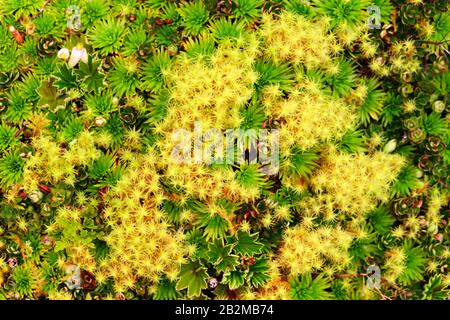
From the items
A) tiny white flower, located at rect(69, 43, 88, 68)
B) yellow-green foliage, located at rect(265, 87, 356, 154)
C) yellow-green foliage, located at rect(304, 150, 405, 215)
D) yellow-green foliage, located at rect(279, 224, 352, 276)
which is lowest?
yellow-green foliage, located at rect(279, 224, 352, 276)

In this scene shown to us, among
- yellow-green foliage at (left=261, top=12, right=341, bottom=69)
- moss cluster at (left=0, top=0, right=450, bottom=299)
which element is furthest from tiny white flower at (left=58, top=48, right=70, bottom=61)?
yellow-green foliage at (left=261, top=12, right=341, bottom=69)

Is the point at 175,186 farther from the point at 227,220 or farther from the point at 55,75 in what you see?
the point at 55,75

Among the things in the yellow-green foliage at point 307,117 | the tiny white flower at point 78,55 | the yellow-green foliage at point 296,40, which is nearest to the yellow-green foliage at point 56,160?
the tiny white flower at point 78,55

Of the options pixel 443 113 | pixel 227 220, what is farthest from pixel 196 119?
pixel 443 113

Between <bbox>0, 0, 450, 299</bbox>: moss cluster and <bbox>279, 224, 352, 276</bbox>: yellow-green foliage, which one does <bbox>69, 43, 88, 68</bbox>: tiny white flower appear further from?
<bbox>279, 224, 352, 276</bbox>: yellow-green foliage

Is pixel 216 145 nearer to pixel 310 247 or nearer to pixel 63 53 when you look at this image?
pixel 310 247

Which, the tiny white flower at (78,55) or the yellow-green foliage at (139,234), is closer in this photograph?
the yellow-green foliage at (139,234)

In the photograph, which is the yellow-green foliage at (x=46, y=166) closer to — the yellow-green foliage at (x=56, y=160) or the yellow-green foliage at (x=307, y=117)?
the yellow-green foliage at (x=56, y=160)

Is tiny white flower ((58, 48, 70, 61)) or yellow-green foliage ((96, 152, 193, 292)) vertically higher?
tiny white flower ((58, 48, 70, 61))
